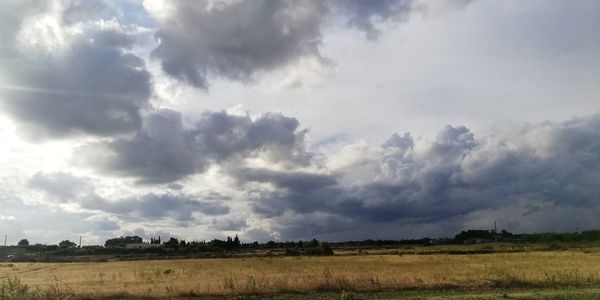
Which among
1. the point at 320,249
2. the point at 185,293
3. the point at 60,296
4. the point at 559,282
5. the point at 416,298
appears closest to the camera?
the point at 416,298

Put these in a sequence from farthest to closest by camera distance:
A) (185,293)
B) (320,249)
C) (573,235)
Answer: (573,235), (320,249), (185,293)

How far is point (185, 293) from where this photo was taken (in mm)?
26641

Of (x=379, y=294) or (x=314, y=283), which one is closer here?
(x=379, y=294)

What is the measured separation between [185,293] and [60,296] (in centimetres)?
574

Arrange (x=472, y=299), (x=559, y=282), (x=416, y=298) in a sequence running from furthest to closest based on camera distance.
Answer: (x=559, y=282) → (x=416, y=298) → (x=472, y=299)

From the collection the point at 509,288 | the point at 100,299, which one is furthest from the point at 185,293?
the point at 509,288

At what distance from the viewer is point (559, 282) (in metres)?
28.7

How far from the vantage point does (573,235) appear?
159500 millimetres

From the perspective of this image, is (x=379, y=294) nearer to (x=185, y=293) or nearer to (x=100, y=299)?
(x=185, y=293)

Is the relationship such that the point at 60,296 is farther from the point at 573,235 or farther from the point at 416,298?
the point at 573,235

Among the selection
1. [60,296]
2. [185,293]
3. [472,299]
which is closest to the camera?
[472,299]

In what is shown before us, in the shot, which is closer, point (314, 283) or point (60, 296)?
point (60, 296)

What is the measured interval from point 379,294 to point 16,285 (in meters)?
17.7

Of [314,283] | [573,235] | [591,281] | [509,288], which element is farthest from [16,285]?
[573,235]
